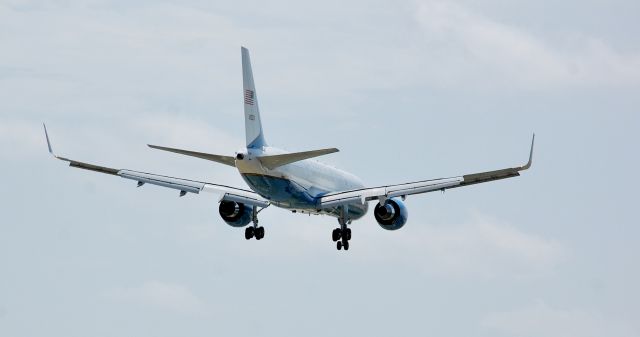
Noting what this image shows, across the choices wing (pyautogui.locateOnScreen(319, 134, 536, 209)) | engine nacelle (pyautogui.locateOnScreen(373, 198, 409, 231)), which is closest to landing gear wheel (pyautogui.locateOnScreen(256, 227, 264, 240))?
wing (pyautogui.locateOnScreen(319, 134, 536, 209))

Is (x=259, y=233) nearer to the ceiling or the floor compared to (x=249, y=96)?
nearer to the floor

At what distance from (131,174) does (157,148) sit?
525 inches

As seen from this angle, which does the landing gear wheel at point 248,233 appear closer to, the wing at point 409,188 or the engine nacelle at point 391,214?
the wing at point 409,188

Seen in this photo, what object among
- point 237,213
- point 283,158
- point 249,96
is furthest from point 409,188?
point 237,213

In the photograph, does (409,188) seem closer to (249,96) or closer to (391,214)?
(391,214)

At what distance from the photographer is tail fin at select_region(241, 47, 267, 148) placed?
8725 cm

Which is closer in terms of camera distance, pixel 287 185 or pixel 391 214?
pixel 287 185

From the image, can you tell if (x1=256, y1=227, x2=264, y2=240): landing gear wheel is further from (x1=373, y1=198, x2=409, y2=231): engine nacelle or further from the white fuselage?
(x1=373, y1=198, x2=409, y2=231): engine nacelle

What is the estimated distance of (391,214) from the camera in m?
95.9

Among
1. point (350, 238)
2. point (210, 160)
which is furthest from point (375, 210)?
point (210, 160)

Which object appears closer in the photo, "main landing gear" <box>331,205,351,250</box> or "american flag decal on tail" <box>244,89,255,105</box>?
"american flag decal on tail" <box>244,89,255,105</box>

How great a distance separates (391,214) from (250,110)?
527 inches

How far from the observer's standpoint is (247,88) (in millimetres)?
88625

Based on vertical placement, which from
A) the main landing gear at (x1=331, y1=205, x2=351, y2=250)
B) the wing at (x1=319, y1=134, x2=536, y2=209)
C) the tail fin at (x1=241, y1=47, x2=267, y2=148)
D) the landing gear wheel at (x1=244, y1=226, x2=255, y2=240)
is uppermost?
the tail fin at (x1=241, y1=47, x2=267, y2=148)
